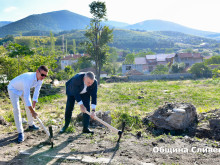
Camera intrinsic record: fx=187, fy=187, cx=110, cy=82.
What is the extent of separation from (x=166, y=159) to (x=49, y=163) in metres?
2.15

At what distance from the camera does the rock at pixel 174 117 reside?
5.13 metres

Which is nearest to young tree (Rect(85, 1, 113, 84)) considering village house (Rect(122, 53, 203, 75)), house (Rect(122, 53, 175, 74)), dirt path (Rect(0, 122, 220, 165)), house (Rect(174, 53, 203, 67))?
dirt path (Rect(0, 122, 220, 165))

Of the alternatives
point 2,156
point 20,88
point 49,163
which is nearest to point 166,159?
point 49,163

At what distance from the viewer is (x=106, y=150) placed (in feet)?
12.8

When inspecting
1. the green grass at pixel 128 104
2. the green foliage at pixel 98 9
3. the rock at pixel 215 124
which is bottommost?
the green grass at pixel 128 104

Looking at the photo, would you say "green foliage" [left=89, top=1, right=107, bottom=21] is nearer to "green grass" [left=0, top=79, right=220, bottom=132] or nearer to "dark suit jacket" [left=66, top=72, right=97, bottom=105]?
"green grass" [left=0, top=79, right=220, bottom=132]

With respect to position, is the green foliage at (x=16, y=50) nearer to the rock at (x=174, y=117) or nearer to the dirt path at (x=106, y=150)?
the dirt path at (x=106, y=150)

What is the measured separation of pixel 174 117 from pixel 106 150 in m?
2.28

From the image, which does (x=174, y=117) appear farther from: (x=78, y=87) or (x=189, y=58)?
(x=189, y=58)

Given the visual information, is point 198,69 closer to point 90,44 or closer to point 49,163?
point 90,44

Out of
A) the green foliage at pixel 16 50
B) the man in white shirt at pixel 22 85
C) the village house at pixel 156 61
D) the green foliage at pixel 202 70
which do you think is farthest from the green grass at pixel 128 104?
the village house at pixel 156 61

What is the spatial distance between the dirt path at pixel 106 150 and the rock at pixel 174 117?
0.73 meters

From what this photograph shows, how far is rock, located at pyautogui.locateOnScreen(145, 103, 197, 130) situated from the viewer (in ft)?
16.8

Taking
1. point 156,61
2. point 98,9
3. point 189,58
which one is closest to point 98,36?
point 98,9
